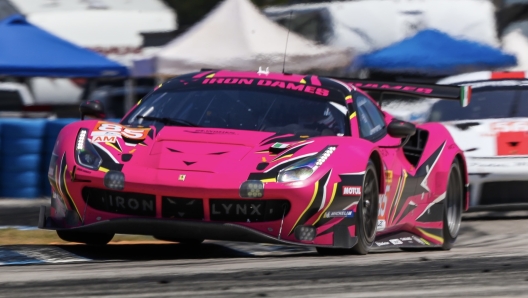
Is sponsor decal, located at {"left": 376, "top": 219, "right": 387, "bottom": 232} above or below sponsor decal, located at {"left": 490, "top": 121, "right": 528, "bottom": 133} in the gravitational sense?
below

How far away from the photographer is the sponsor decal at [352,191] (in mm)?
6289

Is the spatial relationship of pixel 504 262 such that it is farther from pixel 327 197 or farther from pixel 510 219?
pixel 510 219

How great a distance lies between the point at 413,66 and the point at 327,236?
11.9 meters

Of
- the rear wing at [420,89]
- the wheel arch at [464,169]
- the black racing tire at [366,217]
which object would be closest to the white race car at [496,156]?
the wheel arch at [464,169]

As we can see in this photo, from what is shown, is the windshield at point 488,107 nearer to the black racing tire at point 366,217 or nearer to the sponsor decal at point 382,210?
the sponsor decal at point 382,210

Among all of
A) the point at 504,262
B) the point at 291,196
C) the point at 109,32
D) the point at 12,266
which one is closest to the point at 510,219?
the point at 504,262

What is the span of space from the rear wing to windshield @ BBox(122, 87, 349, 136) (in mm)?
1215

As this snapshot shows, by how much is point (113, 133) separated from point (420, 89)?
2703 millimetres

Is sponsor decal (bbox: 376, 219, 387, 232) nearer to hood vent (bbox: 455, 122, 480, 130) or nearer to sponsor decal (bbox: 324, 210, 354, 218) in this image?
sponsor decal (bbox: 324, 210, 354, 218)

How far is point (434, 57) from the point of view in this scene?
58.2 feet

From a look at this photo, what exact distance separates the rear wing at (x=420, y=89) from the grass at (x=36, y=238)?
1.95 metres

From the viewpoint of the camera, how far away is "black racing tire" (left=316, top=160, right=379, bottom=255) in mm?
6477

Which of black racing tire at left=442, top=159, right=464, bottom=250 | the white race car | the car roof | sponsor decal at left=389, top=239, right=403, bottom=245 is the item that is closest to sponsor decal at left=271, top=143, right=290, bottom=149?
the car roof

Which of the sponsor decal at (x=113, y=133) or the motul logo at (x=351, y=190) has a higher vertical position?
the sponsor decal at (x=113, y=133)
